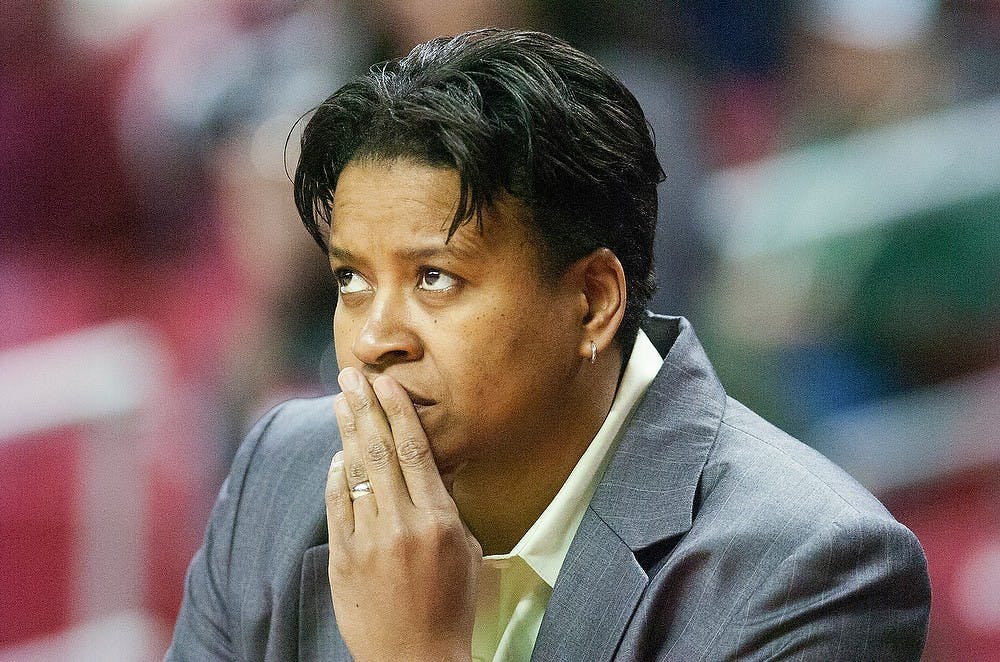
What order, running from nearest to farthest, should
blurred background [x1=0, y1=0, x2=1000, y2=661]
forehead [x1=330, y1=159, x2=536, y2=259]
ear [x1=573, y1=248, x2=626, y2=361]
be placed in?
1. forehead [x1=330, y1=159, x2=536, y2=259]
2. ear [x1=573, y1=248, x2=626, y2=361]
3. blurred background [x1=0, y1=0, x2=1000, y2=661]

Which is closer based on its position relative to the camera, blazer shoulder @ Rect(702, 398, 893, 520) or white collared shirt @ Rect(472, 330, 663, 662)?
blazer shoulder @ Rect(702, 398, 893, 520)

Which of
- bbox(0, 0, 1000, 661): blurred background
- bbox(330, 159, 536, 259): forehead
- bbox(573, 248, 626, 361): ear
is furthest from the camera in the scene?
bbox(0, 0, 1000, 661): blurred background

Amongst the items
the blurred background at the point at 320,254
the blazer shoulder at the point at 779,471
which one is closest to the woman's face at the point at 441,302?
the blazer shoulder at the point at 779,471

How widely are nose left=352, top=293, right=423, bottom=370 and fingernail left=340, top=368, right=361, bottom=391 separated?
0.9 inches

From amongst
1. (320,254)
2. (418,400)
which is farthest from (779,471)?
(320,254)

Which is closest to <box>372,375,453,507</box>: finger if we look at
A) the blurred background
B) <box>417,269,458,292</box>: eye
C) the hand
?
the hand

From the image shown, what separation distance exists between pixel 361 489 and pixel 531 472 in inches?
11.5

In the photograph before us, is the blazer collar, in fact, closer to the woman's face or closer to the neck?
the neck

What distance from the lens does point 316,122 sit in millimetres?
1762

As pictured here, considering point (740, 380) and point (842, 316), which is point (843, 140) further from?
point (740, 380)

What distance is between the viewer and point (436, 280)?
1637 mm

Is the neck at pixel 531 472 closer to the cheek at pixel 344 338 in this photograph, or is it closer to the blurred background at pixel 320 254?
the cheek at pixel 344 338

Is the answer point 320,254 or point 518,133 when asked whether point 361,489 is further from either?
point 320,254

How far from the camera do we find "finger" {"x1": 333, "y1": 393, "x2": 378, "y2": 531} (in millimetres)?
1666
